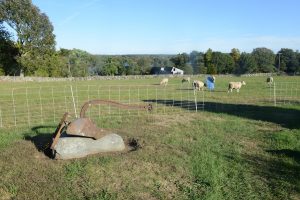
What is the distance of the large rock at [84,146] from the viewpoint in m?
9.37

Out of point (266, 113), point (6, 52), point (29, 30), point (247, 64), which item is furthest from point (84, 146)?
point (247, 64)

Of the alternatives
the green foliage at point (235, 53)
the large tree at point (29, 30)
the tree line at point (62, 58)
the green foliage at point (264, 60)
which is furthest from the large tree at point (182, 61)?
the large tree at point (29, 30)

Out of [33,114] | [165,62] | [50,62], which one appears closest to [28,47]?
[50,62]

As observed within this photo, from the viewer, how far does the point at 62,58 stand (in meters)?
77.2

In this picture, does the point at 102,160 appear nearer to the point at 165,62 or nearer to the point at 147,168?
the point at 147,168

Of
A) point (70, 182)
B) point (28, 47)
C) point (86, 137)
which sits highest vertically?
point (28, 47)

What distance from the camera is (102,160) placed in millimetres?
9039

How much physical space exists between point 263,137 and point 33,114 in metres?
11.2

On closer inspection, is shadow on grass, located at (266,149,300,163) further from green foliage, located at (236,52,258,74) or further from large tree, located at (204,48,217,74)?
large tree, located at (204,48,217,74)

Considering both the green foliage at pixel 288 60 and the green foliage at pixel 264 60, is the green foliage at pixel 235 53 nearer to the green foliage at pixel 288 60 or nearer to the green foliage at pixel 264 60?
the green foliage at pixel 264 60

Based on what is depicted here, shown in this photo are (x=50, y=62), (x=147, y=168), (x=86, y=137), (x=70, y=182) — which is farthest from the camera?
(x=50, y=62)

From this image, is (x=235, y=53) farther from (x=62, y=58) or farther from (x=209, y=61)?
(x=62, y=58)

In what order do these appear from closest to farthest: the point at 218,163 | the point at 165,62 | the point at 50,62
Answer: the point at 218,163 → the point at 50,62 → the point at 165,62

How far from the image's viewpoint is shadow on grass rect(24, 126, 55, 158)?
1018cm
